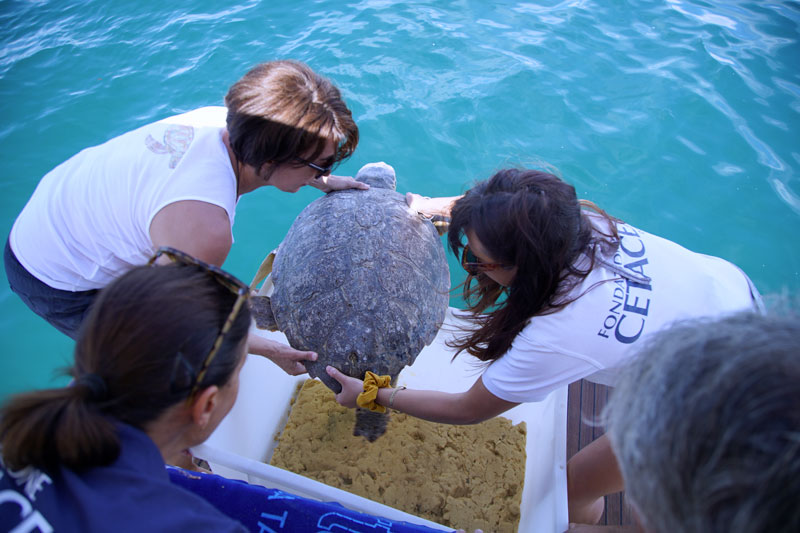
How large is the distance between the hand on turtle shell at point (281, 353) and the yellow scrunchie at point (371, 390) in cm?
30

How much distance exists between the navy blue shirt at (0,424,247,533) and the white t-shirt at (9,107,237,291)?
37.0 inches

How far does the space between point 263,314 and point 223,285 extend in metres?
1.54

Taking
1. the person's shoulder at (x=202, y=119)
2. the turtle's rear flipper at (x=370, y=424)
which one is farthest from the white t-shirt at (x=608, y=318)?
the person's shoulder at (x=202, y=119)

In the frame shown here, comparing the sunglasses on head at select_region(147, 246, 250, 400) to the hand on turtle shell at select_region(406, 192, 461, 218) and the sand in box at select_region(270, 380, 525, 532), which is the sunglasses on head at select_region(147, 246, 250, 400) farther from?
the hand on turtle shell at select_region(406, 192, 461, 218)

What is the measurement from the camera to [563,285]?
5.19ft

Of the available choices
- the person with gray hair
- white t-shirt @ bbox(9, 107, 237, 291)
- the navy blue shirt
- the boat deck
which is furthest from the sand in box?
the person with gray hair

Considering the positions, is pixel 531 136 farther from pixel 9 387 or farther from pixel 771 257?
pixel 9 387

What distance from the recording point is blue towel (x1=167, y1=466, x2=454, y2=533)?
147 cm

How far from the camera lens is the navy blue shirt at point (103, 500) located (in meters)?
0.79

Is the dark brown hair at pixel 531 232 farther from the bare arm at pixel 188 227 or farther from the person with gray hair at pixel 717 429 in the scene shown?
the bare arm at pixel 188 227

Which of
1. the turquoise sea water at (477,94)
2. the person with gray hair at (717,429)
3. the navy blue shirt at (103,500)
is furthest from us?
the turquoise sea water at (477,94)

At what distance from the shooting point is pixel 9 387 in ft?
10.3

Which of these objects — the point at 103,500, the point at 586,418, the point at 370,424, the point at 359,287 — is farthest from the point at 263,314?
the point at 586,418

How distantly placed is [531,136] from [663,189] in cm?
131
